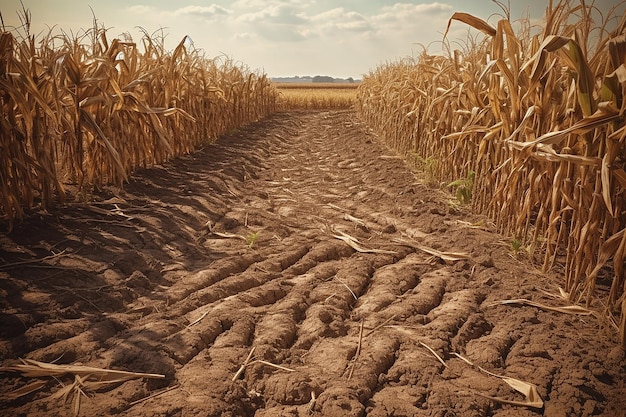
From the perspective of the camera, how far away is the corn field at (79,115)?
129 inches

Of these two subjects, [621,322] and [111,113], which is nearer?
[621,322]

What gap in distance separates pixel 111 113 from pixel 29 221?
5.33 feet

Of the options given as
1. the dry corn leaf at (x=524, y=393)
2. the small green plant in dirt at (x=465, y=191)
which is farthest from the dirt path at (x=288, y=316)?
the small green plant in dirt at (x=465, y=191)

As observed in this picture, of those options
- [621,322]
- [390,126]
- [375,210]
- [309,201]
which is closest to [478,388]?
[621,322]

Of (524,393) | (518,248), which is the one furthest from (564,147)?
(524,393)

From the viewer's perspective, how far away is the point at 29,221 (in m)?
3.37

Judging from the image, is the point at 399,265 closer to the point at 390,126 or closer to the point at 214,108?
the point at 390,126

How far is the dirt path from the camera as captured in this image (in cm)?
178

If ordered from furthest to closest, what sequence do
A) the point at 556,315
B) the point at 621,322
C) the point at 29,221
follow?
the point at 29,221 → the point at 556,315 → the point at 621,322

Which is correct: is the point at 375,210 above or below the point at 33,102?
below

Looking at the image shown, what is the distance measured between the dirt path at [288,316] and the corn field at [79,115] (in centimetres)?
40

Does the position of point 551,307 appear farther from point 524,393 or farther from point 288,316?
point 288,316

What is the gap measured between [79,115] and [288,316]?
3.13 metres

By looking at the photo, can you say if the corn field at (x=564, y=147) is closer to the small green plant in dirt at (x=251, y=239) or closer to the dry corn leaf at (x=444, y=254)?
the dry corn leaf at (x=444, y=254)
